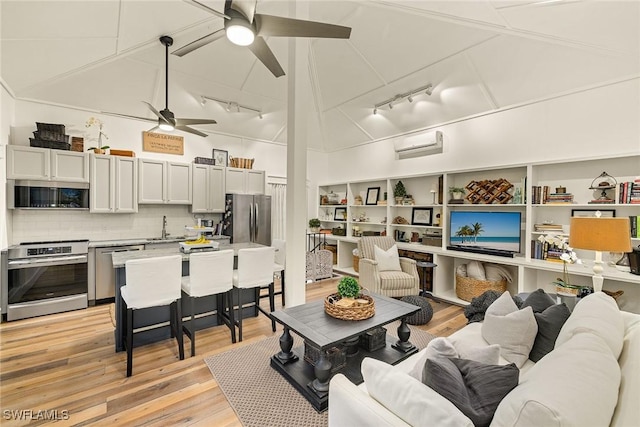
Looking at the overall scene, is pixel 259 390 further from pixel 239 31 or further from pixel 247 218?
pixel 247 218

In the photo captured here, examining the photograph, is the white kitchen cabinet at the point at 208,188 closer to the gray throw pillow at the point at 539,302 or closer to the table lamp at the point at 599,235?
the gray throw pillow at the point at 539,302

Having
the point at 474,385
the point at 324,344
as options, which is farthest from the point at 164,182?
the point at 474,385

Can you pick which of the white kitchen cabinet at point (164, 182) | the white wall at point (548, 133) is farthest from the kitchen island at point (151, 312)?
the white wall at point (548, 133)

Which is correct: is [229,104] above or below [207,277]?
above

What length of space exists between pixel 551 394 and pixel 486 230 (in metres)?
3.72

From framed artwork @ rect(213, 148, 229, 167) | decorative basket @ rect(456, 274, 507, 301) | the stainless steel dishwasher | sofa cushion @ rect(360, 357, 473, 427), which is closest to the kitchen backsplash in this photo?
the stainless steel dishwasher

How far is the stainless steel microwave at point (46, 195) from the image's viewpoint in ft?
11.9

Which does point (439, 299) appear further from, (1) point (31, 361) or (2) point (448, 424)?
(1) point (31, 361)

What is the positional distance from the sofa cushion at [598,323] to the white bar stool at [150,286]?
282cm

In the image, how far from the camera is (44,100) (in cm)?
397

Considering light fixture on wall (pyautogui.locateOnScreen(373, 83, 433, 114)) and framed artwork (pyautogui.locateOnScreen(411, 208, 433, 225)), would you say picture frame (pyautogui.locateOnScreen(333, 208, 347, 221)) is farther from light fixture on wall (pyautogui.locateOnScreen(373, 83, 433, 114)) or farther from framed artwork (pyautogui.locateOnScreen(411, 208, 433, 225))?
light fixture on wall (pyautogui.locateOnScreen(373, 83, 433, 114))

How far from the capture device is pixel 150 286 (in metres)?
2.46

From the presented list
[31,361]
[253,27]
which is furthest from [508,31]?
[31,361]

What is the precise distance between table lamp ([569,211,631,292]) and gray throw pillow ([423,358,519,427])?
1.75 metres
